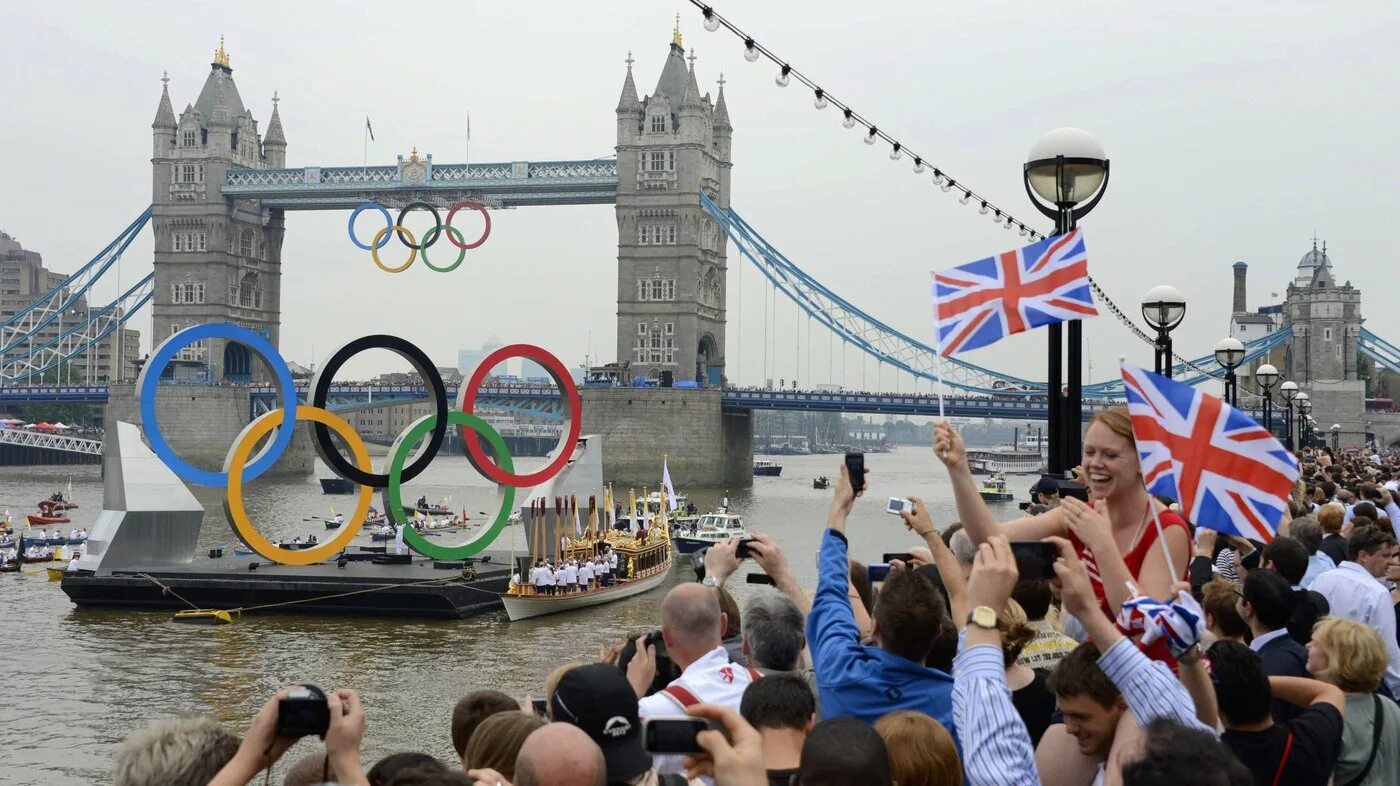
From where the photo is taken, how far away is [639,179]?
7462cm

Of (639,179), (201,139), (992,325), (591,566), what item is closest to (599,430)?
(639,179)

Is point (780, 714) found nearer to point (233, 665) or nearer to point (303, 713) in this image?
point (303, 713)

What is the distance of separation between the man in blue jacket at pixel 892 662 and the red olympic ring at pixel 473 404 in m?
21.8

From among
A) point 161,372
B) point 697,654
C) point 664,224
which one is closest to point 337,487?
point 664,224

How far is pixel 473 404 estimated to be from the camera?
90.6 feet

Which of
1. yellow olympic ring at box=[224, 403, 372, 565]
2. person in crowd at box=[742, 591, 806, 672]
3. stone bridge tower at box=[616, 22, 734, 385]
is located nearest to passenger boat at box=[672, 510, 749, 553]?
yellow olympic ring at box=[224, 403, 372, 565]

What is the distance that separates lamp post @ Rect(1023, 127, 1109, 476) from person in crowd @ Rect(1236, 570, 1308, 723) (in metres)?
2.52

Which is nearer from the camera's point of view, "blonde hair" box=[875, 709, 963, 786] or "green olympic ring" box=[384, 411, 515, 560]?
"blonde hair" box=[875, 709, 963, 786]

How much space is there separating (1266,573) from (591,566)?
70.9ft

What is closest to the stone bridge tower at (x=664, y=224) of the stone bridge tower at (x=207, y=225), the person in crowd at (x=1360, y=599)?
the stone bridge tower at (x=207, y=225)

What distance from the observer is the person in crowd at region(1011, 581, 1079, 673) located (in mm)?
5148

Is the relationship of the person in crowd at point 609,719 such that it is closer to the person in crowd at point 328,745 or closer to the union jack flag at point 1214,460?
the person in crowd at point 328,745

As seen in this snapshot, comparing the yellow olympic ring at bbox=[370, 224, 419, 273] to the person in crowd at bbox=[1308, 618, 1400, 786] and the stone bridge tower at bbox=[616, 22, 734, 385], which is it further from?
the person in crowd at bbox=[1308, 618, 1400, 786]

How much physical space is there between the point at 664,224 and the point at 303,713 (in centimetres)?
7189
